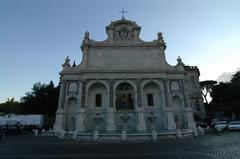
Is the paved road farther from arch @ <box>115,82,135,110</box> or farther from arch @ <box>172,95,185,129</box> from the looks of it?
arch @ <box>172,95,185,129</box>

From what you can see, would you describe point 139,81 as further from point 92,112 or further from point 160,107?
point 92,112

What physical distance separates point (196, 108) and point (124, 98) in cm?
2440

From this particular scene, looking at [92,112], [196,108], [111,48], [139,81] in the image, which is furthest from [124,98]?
[196,108]

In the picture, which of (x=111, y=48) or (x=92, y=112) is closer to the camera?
(x=92, y=112)

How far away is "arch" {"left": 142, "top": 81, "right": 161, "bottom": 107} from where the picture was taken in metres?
30.7

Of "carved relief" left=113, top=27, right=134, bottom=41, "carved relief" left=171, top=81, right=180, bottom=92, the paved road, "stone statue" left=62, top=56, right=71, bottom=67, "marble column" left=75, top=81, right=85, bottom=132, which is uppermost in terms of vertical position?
"carved relief" left=113, top=27, right=134, bottom=41

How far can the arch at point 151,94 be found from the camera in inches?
1209

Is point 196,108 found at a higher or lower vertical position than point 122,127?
higher

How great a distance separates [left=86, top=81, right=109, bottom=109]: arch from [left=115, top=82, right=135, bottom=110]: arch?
1.88 m

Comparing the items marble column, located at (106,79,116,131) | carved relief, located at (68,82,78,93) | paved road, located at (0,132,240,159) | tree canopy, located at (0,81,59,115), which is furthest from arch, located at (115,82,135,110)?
tree canopy, located at (0,81,59,115)

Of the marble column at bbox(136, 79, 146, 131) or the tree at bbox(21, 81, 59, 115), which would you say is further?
the tree at bbox(21, 81, 59, 115)

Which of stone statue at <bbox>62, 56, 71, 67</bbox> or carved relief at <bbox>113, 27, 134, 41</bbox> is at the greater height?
carved relief at <bbox>113, 27, 134, 41</bbox>

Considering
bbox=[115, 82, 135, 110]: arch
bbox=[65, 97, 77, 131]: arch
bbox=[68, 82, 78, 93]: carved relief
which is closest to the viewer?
bbox=[65, 97, 77, 131]: arch

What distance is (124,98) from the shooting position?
3023 centimetres
